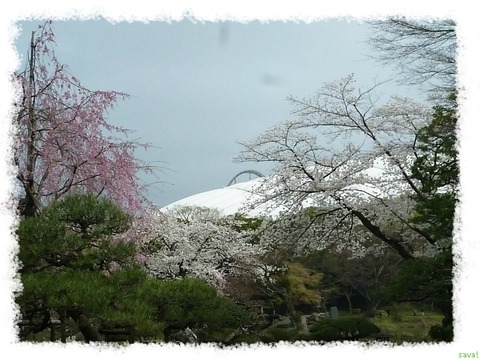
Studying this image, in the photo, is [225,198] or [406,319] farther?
[225,198]

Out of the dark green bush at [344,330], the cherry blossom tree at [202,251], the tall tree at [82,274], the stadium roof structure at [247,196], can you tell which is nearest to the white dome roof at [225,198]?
the stadium roof structure at [247,196]

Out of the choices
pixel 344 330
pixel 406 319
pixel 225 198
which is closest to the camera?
pixel 344 330

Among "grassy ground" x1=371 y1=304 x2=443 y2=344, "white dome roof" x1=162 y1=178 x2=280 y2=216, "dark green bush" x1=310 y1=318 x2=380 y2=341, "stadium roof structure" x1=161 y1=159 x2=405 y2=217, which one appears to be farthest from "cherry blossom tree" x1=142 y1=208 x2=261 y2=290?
"white dome roof" x1=162 y1=178 x2=280 y2=216

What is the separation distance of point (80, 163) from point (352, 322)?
3.91m

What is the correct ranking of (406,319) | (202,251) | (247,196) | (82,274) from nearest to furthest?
(82,274) → (202,251) → (247,196) → (406,319)

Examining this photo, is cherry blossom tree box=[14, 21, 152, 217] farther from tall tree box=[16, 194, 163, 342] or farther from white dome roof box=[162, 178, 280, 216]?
white dome roof box=[162, 178, 280, 216]

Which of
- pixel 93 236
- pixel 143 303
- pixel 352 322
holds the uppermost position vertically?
pixel 93 236

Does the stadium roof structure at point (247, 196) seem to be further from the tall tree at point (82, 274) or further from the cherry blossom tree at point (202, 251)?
the tall tree at point (82, 274)

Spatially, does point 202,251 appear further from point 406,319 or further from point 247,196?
point 406,319

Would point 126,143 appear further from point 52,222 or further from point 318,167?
point 318,167

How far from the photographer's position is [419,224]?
21.3 ft

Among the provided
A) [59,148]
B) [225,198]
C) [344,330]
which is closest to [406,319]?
[225,198]

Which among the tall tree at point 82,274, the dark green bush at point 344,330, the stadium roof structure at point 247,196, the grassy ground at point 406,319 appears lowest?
the grassy ground at point 406,319

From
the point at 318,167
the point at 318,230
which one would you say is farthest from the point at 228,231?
the point at 318,167
